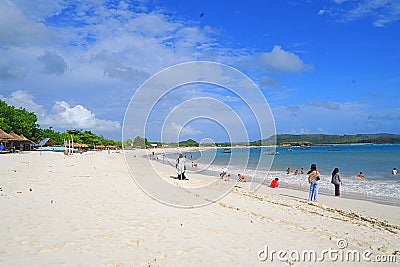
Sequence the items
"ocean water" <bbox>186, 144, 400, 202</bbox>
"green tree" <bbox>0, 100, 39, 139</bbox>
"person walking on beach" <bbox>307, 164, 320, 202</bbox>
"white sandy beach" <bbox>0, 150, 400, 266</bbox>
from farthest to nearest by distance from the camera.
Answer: "green tree" <bbox>0, 100, 39, 139</bbox> → "ocean water" <bbox>186, 144, 400, 202</bbox> → "person walking on beach" <bbox>307, 164, 320, 202</bbox> → "white sandy beach" <bbox>0, 150, 400, 266</bbox>

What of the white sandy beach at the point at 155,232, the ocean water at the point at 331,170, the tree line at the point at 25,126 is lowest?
the ocean water at the point at 331,170

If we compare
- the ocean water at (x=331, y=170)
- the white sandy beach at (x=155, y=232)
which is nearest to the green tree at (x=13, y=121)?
the ocean water at (x=331, y=170)

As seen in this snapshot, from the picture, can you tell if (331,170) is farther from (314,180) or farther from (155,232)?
(155,232)

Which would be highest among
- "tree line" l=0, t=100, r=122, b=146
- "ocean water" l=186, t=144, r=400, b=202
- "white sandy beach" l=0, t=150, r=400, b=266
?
"tree line" l=0, t=100, r=122, b=146

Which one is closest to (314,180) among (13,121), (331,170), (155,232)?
(155,232)

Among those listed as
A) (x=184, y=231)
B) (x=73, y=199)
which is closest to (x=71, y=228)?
(x=184, y=231)

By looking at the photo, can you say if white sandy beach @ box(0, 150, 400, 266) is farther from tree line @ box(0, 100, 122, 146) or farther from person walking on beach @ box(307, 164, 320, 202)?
tree line @ box(0, 100, 122, 146)

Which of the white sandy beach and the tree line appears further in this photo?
the tree line

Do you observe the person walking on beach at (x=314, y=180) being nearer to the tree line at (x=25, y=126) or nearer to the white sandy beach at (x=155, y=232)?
the white sandy beach at (x=155, y=232)

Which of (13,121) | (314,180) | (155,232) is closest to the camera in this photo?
(155,232)

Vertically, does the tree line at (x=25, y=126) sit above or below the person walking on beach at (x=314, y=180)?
above

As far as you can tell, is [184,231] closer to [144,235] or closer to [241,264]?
[144,235]

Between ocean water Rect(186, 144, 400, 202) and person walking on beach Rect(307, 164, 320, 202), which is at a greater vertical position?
person walking on beach Rect(307, 164, 320, 202)

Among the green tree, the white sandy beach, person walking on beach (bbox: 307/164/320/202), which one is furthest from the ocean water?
the green tree
